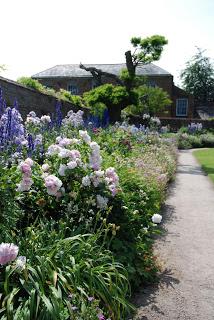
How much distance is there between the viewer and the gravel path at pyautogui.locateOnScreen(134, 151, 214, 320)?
3717 mm

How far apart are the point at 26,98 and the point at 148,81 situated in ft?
98.3

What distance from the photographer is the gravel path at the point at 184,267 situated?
146 inches

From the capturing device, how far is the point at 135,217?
14.9 feet

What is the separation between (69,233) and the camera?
407 cm

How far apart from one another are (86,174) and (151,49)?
74.4 feet

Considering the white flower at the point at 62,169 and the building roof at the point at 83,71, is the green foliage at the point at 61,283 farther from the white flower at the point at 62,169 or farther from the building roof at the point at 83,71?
the building roof at the point at 83,71

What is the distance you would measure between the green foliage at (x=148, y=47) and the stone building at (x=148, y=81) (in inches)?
614

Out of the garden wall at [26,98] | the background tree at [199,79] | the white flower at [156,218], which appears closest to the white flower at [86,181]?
the white flower at [156,218]

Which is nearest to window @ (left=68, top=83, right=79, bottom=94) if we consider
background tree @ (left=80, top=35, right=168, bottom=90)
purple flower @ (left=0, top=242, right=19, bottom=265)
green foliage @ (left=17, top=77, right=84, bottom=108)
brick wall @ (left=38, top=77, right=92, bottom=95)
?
brick wall @ (left=38, top=77, right=92, bottom=95)

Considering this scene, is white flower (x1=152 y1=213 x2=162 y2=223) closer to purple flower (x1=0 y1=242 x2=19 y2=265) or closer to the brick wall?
purple flower (x1=0 y1=242 x2=19 y2=265)

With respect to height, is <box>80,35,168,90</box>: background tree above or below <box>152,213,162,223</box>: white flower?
above

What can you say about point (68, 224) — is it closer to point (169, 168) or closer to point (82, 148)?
point (82, 148)

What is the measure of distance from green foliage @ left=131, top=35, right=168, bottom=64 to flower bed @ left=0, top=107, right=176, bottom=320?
20837mm

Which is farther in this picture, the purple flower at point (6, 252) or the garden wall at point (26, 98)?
the garden wall at point (26, 98)
